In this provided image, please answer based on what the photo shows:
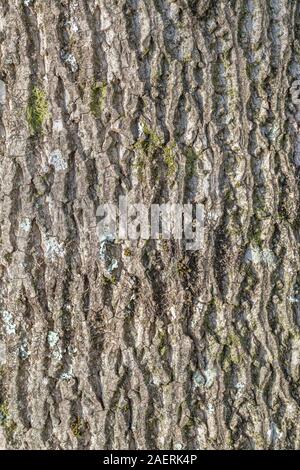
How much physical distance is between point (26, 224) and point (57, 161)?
262 millimetres

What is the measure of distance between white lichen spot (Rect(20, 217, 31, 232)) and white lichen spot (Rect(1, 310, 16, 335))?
33 cm

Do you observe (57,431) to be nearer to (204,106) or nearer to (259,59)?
(204,106)

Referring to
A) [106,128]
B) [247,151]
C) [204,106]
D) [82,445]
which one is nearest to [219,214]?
[247,151]

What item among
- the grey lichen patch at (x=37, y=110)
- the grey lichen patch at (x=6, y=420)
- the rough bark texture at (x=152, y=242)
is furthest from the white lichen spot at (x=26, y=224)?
the grey lichen patch at (x=6, y=420)

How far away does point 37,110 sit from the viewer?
185 centimetres

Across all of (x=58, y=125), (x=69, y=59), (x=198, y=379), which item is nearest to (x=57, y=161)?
(x=58, y=125)

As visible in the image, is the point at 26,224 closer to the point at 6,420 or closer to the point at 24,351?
the point at 24,351

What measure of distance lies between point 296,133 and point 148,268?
2.47 feet

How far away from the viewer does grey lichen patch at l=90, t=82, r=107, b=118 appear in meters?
1.82

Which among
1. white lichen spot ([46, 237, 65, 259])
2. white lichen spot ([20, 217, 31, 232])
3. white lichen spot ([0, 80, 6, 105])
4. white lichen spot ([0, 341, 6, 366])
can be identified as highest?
white lichen spot ([0, 80, 6, 105])

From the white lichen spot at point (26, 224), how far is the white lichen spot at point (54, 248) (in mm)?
88

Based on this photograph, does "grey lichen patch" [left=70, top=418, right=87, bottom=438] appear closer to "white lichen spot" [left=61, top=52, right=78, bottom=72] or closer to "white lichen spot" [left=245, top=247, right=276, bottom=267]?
"white lichen spot" [left=245, top=247, right=276, bottom=267]

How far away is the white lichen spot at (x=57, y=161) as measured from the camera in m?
1.84

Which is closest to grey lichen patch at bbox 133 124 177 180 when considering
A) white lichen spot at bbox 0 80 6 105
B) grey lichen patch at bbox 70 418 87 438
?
white lichen spot at bbox 0 80 6 105
